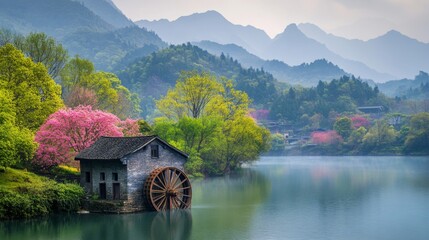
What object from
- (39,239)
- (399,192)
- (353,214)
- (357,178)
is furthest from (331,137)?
(39,239)

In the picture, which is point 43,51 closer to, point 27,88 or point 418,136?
point 27,88

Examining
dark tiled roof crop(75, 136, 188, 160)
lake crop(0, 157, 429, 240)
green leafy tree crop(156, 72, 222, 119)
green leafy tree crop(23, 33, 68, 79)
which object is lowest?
lake crop(0, 157, 429, 240)

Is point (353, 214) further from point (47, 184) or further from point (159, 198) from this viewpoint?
point (47, 184)

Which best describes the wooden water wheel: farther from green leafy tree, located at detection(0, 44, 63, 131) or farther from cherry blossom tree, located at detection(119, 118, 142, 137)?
cherry blossom tree, located at detection(119, 118, 142, 137)

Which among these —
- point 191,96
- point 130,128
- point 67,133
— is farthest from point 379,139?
point 67,133

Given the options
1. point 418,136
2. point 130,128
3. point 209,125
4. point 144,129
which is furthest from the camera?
point 418,136

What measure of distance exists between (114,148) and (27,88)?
1676 cm

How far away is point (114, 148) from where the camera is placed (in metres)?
50.6

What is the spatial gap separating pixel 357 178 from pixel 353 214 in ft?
114

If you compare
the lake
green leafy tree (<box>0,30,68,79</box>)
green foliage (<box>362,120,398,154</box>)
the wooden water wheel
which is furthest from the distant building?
the wooden water wheel

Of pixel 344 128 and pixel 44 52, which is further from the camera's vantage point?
pixel 344 128

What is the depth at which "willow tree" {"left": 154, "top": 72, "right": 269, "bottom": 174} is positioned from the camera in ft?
285

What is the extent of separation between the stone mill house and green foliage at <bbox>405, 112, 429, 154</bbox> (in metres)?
101

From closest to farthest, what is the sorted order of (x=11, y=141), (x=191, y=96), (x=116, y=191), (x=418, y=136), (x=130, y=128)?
1. (x=11, y=141)
2. (x=116, y=191)
3. (x=130, y=128)
4. (x=191, y=96)
5. (x=418, y=136)
